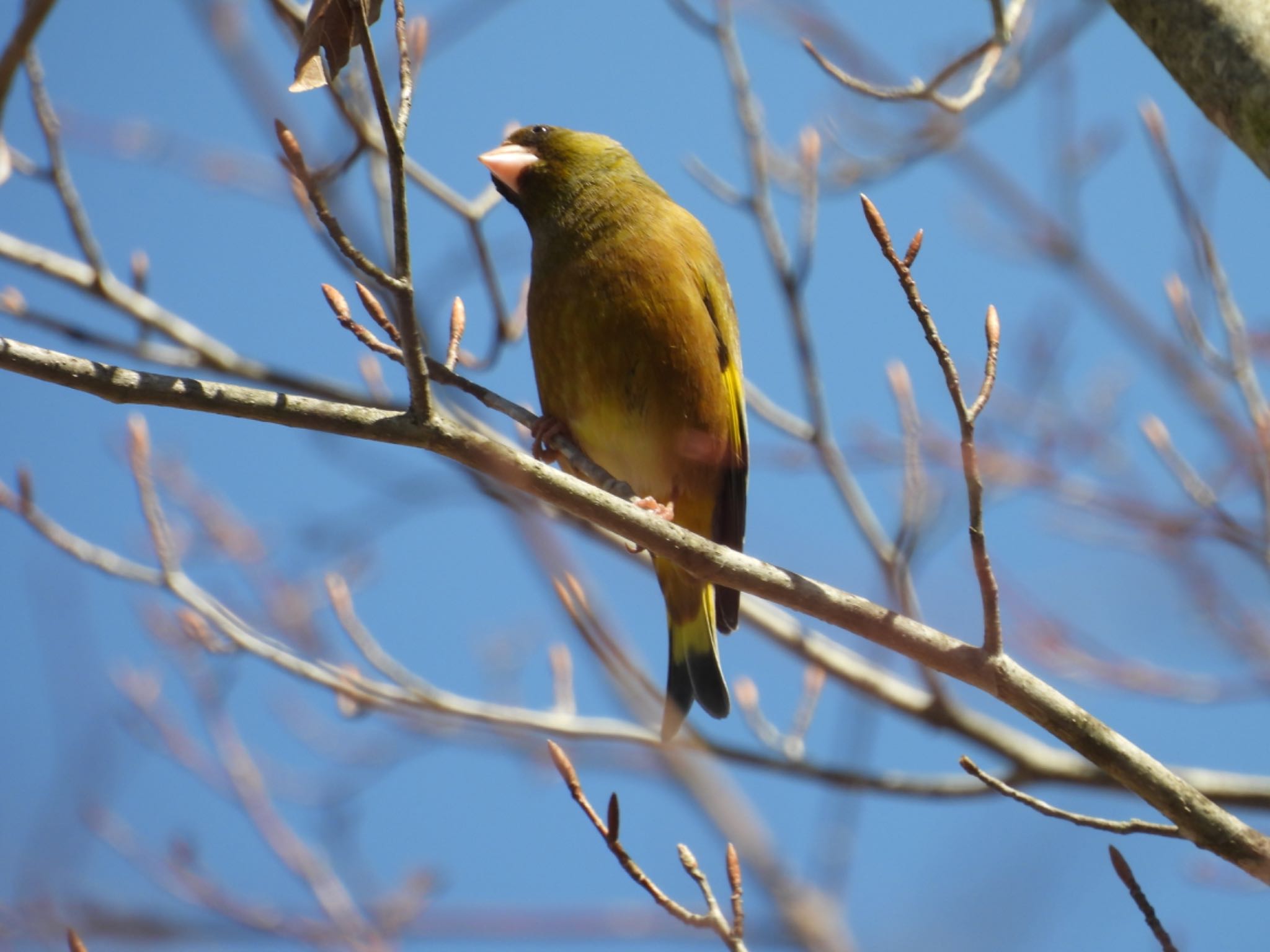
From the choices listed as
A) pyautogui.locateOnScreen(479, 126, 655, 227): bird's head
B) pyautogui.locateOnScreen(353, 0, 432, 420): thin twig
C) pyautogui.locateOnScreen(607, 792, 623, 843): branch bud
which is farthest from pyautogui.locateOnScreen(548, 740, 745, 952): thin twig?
pyautogui.locateOnScreen(479, 126, 655, 227): bird's head

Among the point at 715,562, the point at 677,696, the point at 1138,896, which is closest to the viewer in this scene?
the point at 1138,896

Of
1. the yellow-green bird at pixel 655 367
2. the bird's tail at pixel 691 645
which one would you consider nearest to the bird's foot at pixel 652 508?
the yellow-green bird at pixel 655 367

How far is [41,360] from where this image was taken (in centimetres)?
231

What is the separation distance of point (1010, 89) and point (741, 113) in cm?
101

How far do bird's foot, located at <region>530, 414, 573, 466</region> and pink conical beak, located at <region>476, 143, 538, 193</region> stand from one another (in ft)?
3.34

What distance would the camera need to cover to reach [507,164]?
15.5 ft

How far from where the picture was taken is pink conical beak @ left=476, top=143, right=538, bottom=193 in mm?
4703

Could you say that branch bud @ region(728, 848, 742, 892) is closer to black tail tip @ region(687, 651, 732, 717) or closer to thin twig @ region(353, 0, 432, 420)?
thin twig @ region(353, 0, 432, 420)

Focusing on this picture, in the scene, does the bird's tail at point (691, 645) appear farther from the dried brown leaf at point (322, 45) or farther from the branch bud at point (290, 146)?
the dried brown leaf at point (322, 45)

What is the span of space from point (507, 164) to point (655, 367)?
119 centimetres

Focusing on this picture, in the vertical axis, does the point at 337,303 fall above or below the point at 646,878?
above

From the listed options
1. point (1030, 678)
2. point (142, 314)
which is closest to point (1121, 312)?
point (1030, 678)

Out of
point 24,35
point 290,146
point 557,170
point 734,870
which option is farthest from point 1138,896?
point 557,170

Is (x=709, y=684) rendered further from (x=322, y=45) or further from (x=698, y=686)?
(x=322, y=45)
